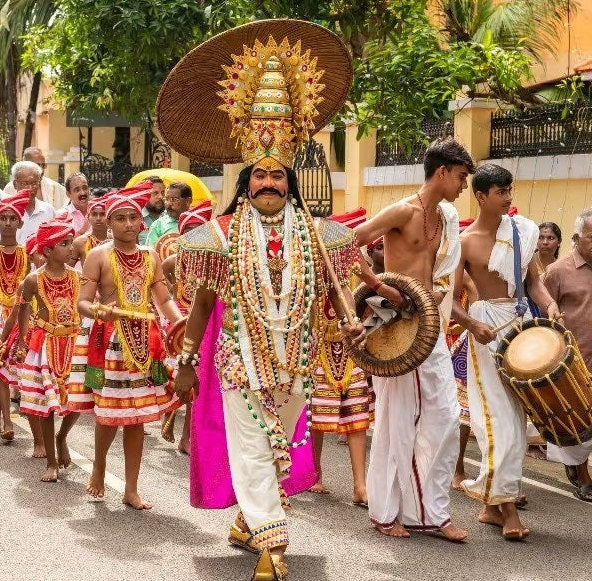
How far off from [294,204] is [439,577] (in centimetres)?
207

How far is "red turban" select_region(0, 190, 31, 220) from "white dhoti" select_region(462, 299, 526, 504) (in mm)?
5149

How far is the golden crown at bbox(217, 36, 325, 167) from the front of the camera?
7328 mm

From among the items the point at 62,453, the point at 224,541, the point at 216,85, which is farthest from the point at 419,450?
the point at 62,453

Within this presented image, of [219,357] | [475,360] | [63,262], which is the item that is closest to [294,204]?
[219,357]

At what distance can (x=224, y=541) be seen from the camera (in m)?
7.95

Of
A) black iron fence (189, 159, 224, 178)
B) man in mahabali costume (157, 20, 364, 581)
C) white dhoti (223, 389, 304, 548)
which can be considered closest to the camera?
white dhoti (223, 389, 304, 548)

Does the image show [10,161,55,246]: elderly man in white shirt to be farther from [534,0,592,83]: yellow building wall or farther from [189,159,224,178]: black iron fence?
[189,159,224,178]: black iron fence

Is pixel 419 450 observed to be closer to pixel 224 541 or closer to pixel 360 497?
pixel 360 497

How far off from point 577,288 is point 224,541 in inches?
140

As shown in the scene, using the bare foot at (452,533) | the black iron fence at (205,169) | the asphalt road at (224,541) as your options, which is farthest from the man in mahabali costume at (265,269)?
the black iron fence at (205,169)

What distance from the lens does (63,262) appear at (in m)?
10.8

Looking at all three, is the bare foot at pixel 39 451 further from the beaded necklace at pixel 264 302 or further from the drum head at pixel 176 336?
the beaded necklace at pixel 264 302

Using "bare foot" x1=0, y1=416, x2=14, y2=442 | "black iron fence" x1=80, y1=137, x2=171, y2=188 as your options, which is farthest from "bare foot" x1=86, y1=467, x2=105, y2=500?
"black iron fence" x1=80, y1=137, x2=171, y2=188

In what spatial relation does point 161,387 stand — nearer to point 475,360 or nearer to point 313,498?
point 313,498
